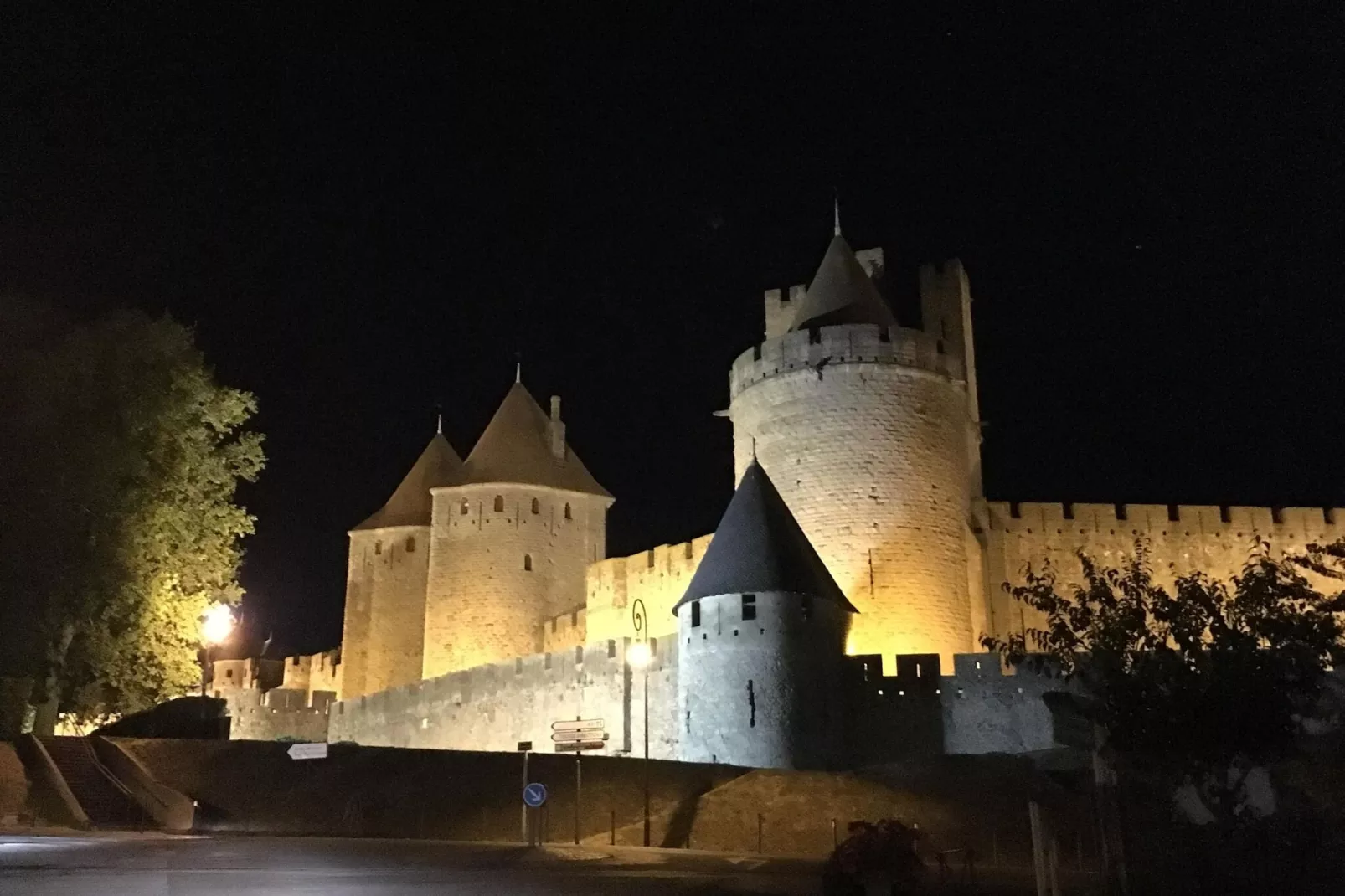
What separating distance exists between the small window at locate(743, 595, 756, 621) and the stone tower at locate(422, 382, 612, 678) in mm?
13626

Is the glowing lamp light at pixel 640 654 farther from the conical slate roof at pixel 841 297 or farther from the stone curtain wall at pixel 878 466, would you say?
the conical slate roof at pixel 841 297

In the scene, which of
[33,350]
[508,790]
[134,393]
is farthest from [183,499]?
[508,790]

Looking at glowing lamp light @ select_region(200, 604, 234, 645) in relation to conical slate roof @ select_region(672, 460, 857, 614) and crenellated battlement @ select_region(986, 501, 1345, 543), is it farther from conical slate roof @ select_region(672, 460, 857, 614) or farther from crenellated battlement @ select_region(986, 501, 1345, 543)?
crenellated battlement @ select_region(986, 501, 1345, 543)

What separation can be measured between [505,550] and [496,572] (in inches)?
25.1

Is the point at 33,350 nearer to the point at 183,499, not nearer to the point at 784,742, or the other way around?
the point at 183,499

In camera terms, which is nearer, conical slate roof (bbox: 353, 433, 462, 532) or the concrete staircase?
the concrete staircase

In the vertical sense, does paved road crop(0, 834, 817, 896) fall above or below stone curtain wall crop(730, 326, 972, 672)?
below

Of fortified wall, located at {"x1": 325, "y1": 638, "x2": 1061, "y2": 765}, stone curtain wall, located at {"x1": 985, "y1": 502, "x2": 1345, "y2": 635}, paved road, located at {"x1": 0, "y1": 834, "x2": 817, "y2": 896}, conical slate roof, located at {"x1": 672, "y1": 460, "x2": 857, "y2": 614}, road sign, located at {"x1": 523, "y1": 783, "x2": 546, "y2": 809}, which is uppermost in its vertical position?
stone curtain wall, located at {"x1": 985, "y1": 502, "x2": 1345, "y2": 635}

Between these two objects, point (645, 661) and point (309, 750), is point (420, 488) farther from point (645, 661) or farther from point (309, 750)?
point (309, 750)

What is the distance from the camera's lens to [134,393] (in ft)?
68.5

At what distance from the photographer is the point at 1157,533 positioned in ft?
97.9

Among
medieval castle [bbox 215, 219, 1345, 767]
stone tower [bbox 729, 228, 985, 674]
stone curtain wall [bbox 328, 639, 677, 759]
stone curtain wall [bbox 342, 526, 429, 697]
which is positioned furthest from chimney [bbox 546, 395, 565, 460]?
stone tower [bbox 729, 228, 985, 674]

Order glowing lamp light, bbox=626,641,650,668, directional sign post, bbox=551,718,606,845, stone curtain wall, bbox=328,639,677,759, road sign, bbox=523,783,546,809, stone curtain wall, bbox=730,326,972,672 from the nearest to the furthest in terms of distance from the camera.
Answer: road sign, bbox=523,783,546,809
directional sign post, bbox=551,718,606,845
glowing lamp light, bbox=626,641,650,668
stone curtain wall, bbox=730,326,972,672
stone curtain wall, bbox=328,639,677,759

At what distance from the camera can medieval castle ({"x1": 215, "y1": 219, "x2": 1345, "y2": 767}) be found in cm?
2117
